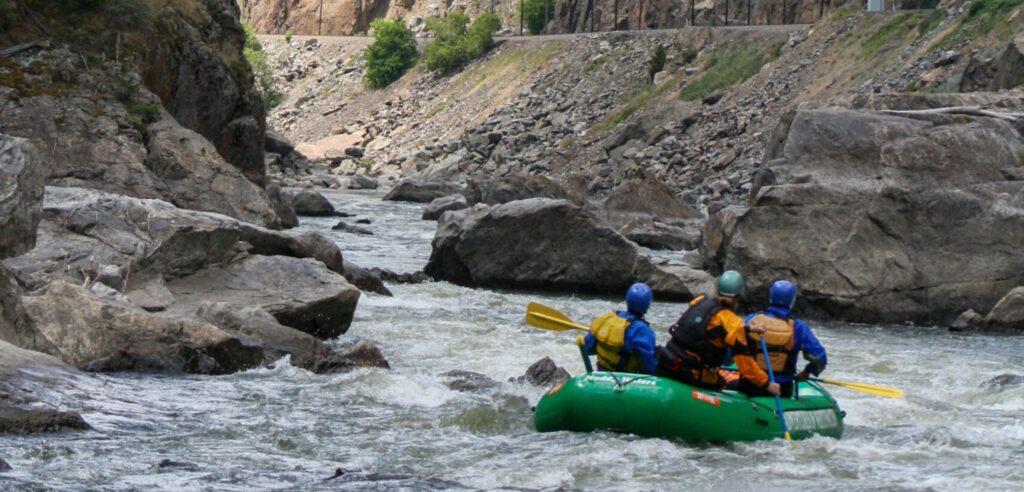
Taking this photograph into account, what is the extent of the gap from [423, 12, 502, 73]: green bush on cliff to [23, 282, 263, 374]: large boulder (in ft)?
235

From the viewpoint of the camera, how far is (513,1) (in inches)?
Answer: 3878

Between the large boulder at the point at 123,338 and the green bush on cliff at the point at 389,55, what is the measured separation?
77.1 m

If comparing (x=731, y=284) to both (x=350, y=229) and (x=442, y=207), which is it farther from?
(x=442, y=207)

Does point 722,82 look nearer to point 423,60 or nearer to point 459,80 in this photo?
point 459,80

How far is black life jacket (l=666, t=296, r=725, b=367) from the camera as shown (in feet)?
37.9

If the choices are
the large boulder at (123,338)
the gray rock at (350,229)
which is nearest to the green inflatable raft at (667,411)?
the large boulder at (123,338)

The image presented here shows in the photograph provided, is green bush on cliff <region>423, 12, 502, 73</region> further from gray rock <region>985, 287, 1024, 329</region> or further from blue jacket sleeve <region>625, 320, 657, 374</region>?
blue jacket sleeve <region>625, 320, 657, 374</region>

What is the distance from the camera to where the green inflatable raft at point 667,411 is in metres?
11.4

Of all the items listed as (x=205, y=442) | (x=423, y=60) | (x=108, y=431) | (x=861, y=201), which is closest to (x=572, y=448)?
(x=205, y=442)

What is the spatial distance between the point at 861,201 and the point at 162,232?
31.0 ft

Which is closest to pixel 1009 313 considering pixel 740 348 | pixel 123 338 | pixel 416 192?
pixel 740 348

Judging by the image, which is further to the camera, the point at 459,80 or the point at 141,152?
the point at 459,80

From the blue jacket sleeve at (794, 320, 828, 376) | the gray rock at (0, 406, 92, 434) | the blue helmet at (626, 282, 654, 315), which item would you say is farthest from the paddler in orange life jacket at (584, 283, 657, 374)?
the gray rock at (0, 406, 92, 434)

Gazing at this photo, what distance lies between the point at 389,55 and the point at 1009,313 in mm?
74998
